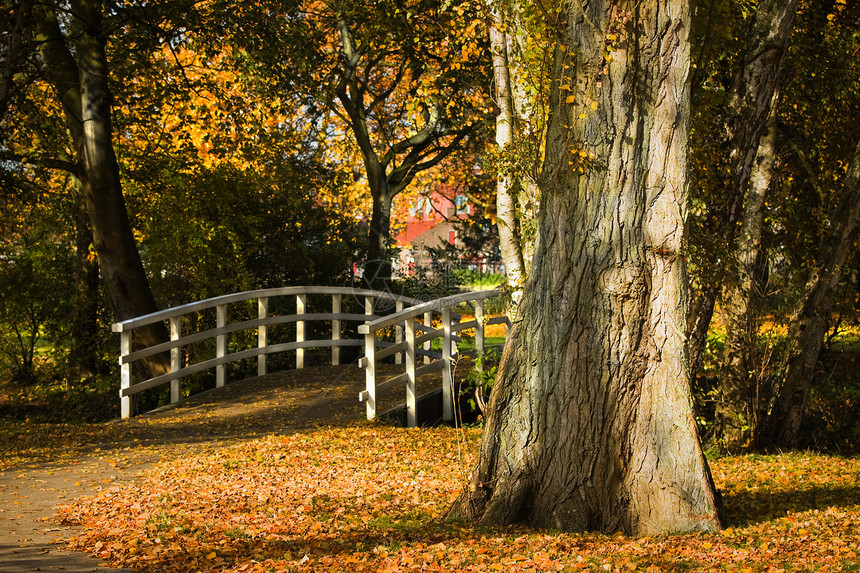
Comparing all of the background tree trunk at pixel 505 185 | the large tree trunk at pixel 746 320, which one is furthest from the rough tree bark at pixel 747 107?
the background tree trunk at pixel 505 185

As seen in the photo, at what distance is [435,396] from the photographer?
11.9 m

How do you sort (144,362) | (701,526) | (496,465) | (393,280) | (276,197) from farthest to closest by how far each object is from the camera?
(393,280)
(276,197)
(144,362)
(496,465)
(701,526)

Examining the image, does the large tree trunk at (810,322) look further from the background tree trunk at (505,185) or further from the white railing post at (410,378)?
the white railing post at (410,378)

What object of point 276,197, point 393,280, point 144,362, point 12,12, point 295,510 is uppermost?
point 12,12

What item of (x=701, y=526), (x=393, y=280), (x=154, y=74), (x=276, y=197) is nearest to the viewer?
(x=701, y=526)

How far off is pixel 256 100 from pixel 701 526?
12.3 m

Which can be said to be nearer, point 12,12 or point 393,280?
point 12,12

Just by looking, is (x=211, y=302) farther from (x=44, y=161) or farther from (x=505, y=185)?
(x=505, y=185)

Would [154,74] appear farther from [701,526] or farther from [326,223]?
[701,526]

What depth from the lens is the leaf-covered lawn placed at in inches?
198

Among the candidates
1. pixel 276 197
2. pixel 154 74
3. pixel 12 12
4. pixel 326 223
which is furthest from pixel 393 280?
pixel 12 12

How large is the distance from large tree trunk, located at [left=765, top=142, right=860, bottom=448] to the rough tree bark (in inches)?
53.4

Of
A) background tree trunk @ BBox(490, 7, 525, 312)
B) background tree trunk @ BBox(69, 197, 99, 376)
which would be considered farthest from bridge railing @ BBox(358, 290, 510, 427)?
background tree trunk @ BBox(69, 197, 99, 376)

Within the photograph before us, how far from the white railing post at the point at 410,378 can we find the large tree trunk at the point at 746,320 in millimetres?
3540
